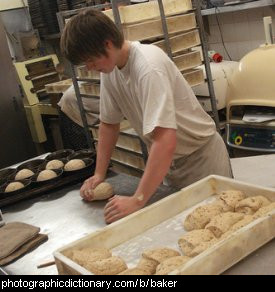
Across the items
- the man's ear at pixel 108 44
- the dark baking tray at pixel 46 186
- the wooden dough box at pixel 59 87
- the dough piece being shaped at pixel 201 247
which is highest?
the man's ear at pixel 108 44

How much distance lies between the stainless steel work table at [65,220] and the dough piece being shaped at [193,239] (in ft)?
0.40

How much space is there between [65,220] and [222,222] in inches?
28.5

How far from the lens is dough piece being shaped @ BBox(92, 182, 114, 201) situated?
1.85 m

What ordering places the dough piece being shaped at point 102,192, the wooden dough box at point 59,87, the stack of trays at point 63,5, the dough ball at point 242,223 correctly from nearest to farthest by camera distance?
1. the dough ball at point 242,223
2. the dough piece being shaped at point 102,192
3. the wooden dough box at point 59,87
4. the stack of trays at point 63,5

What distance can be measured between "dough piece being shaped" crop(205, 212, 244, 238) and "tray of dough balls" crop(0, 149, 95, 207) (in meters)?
0.98

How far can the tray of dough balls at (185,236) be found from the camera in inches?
45.5

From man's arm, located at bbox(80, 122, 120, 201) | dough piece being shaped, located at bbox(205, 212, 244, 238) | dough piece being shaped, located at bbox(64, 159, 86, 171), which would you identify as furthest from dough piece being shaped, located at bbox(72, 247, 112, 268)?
dough piece being shaped, located at bbox(64, 159, 86, 171)

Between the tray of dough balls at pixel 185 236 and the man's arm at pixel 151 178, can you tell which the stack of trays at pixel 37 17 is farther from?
the tray of dough balls at pixel 185 236

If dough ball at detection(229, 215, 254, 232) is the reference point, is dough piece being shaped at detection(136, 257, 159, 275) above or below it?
below

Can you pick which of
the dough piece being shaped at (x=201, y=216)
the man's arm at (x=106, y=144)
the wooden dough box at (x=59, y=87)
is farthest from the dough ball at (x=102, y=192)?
the wooden dough box at (x=59, y=87)

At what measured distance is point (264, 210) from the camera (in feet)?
4.22

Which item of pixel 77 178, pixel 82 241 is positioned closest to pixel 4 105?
pixel 77 178

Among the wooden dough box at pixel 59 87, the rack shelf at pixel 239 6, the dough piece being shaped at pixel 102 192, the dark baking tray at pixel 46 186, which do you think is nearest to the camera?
the dough piece being shaped at pixel 102 192

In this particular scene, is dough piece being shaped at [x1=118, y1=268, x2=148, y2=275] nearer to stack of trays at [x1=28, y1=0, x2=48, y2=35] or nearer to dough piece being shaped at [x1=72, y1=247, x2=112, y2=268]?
dough piece being shaped at [x1=72, y1=247, x2=112, y2=268]
